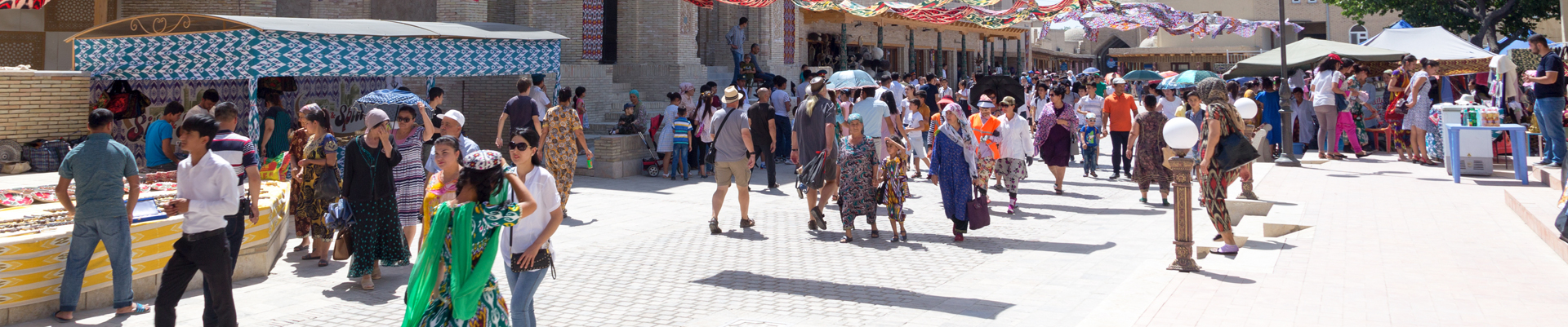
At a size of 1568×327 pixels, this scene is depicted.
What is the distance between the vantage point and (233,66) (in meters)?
10.4

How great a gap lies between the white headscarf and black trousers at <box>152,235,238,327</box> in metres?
5.32

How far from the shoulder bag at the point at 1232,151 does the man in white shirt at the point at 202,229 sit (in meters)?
6.41

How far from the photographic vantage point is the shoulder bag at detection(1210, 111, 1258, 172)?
26.0 ft

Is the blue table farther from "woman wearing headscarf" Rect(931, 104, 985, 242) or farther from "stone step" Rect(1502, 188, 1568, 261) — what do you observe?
"woman wearing headscarf" Rect(931, 104, 985, 242)

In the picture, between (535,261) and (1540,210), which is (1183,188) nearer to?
(1540,210)

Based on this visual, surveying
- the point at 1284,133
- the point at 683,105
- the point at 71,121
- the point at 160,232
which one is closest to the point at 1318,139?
the point at 1284,133

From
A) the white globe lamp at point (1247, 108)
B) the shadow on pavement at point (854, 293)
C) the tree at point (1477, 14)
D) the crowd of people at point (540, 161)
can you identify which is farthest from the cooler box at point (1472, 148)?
the tree at point (1477, 14)

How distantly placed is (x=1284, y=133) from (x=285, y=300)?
1262cm

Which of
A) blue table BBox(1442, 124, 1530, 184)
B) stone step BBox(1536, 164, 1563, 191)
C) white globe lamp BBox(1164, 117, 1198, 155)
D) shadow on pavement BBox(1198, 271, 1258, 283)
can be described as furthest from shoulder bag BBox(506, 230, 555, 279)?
blue table BBox(1442, 124, 1530, 184)

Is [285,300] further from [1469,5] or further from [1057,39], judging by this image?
[1057,39]

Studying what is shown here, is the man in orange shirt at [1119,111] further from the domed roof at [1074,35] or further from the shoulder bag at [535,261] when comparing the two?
the domed roof at [1074,35]

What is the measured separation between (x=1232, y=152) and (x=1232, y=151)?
1 cm

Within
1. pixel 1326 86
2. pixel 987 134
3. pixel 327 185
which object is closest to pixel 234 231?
pixel 327 185

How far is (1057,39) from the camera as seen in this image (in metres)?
54.3
